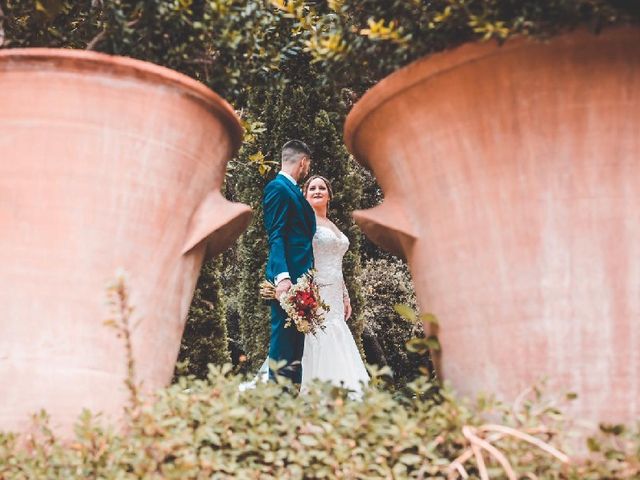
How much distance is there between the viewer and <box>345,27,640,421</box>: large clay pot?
7.39 ft

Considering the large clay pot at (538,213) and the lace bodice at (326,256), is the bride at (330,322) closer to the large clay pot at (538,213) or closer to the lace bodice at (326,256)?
the lace bodice at (326,256)

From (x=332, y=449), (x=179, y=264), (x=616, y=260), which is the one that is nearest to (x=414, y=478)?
(x=332, y=449)

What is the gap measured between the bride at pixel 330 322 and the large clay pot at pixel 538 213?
221 centimetres

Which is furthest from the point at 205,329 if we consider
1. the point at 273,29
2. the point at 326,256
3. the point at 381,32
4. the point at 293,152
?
the point at 381,32

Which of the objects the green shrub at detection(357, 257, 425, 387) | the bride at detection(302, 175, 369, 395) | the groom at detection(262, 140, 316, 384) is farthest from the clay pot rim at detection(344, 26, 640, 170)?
the green shrub at detection(357, 257, 425, 387)

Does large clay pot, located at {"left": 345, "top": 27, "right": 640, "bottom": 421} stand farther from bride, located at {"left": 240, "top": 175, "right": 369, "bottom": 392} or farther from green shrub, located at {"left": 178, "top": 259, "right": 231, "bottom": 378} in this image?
green shrub, located at {"left": 178, "top": 259, "right": 231, "bottom": 378}

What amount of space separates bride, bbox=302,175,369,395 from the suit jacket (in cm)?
70

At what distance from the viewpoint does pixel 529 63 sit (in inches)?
93.7

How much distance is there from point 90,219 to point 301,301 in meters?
1.70

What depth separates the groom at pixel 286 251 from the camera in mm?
4031

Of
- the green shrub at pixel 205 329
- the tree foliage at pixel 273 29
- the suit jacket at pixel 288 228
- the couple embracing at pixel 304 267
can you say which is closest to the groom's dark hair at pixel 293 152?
the couple embracing at pixel 304 267

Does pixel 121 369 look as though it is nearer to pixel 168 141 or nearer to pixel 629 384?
pixel 168 141

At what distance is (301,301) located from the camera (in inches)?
155

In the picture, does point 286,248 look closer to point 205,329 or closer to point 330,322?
point 330,322
